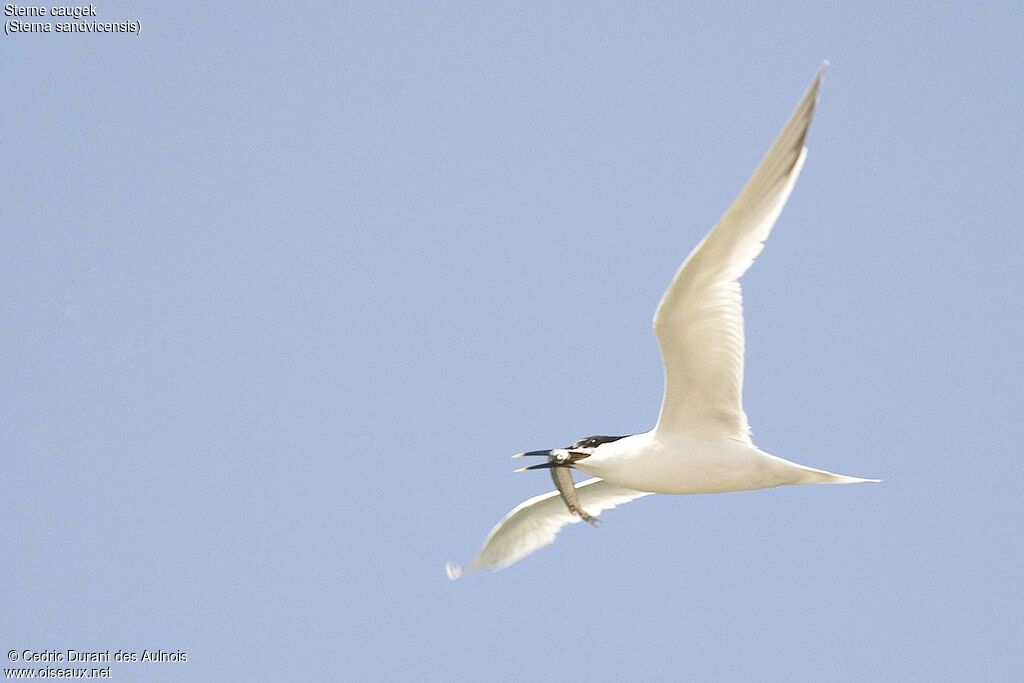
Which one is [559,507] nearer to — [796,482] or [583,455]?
[583,455]

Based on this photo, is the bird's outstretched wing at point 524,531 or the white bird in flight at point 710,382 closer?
the white bird in flight at point 710,382

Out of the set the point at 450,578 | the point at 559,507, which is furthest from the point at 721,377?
the point at 450,578

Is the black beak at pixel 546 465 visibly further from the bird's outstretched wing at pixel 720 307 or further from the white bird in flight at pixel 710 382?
the bird's outstretched wing at pixel 720 307

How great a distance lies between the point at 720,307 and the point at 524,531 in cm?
421

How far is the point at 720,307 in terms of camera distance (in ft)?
26.9

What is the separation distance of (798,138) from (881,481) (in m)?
2.39

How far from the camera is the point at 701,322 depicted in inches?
327

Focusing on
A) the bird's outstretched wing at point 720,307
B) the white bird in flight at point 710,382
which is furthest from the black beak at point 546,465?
the bird's outstretched wing at point 720,307

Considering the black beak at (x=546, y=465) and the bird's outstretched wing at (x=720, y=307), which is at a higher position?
the bird's outstretched wing at (x=720, y=307)

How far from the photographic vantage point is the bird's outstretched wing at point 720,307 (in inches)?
288

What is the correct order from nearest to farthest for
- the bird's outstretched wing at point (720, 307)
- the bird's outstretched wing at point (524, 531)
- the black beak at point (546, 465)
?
the bird's outstretched wing at point (720, 307) → the black beak at point (546, 465) → the bird's outstretched wing at point (524, 531)

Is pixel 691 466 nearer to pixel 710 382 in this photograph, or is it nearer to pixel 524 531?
pixel 710 382

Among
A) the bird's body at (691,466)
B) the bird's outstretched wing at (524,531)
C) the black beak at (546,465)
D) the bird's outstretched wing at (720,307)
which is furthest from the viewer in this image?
the bird's outstretched wing at (524,531)

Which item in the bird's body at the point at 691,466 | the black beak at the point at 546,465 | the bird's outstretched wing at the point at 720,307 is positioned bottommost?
the bird's body at the point at 691,466
